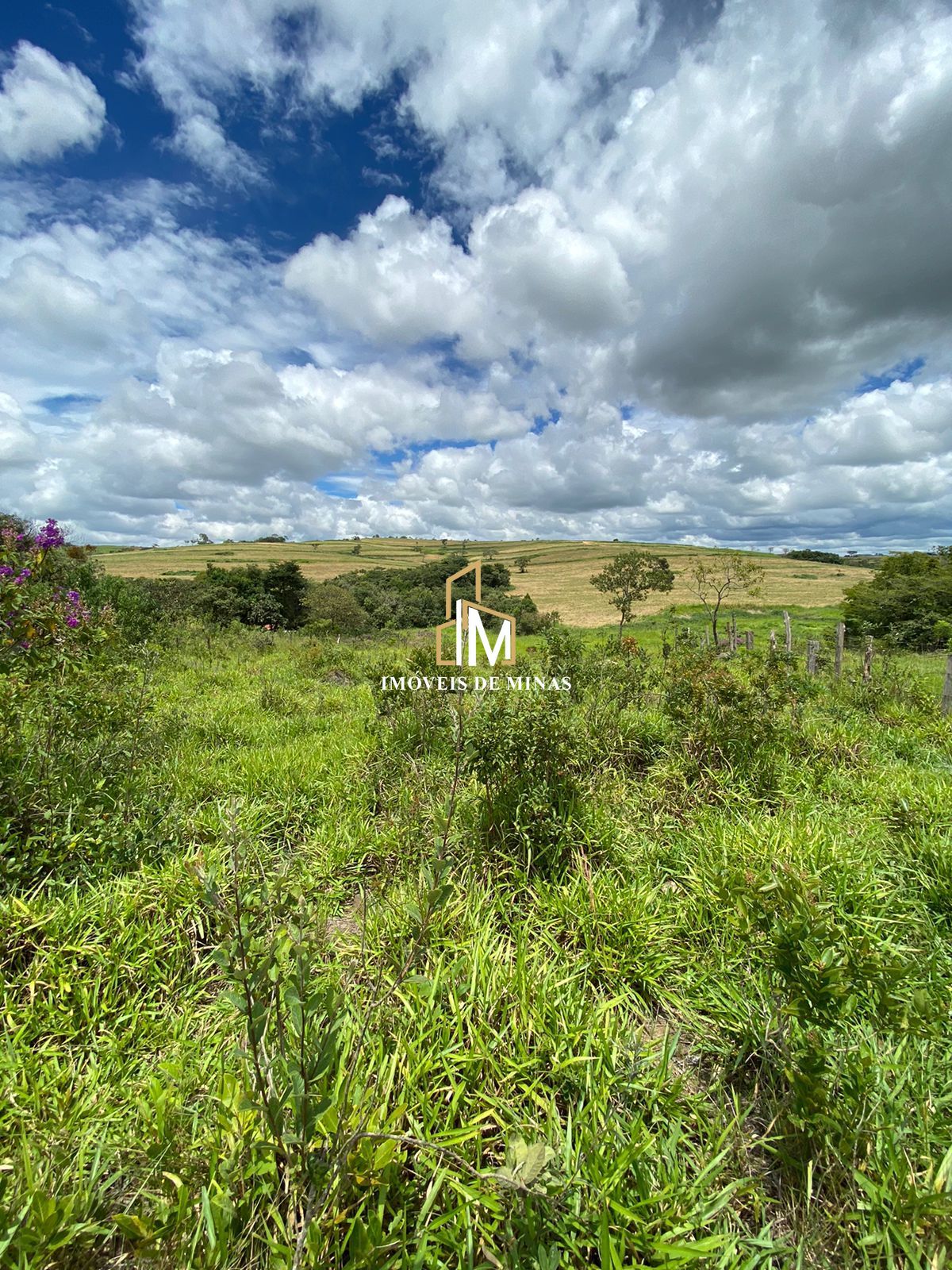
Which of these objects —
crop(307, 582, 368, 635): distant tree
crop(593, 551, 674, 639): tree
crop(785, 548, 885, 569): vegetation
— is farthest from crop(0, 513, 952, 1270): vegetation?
crop(785, 548, 885, 569): vegetation

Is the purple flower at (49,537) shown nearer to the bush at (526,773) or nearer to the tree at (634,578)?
the bush at (526,773)

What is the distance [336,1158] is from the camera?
1424 millimetres

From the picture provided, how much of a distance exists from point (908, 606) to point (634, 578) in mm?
14969

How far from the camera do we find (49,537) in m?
3.84

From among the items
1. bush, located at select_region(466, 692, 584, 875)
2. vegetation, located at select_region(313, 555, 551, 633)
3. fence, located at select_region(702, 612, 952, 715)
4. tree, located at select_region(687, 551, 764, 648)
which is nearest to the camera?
bush, located at select_region(466, 692, 584, 875)

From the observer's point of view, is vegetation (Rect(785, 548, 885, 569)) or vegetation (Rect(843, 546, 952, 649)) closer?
vegetation (Rect(843, 546, 952, 649))

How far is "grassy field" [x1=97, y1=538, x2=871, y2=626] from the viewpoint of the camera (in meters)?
43.6

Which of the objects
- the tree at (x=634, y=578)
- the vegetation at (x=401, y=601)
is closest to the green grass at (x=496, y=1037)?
the vegetation at (x=401, y=601)

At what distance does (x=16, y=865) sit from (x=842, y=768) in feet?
21.8

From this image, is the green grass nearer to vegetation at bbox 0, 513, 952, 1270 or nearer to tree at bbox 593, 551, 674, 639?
vegetation at bbox 0, 513, 952, 1270

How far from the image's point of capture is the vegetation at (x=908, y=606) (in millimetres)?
23125

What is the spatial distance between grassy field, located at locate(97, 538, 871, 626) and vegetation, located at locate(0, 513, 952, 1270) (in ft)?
103

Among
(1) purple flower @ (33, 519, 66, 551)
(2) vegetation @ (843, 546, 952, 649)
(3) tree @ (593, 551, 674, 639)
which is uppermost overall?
(1) purple flower @ (33, 519, 66, 551)

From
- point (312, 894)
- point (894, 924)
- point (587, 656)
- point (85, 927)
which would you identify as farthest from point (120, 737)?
point (587, 656)
